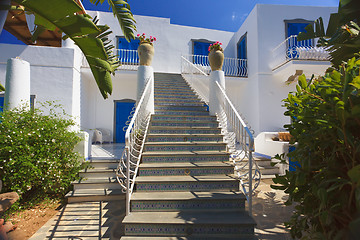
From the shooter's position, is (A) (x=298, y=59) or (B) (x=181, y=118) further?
(A) (x=298, y=59)

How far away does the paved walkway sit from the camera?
2.92 meters

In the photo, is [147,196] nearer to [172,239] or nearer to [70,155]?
[172,239]

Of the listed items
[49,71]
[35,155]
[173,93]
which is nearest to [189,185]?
[35,155]

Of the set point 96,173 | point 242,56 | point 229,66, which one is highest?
point 242,56

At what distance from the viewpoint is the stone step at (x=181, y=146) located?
4.26 meters

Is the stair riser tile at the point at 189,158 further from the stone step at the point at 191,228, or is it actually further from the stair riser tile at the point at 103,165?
the stair riser tile at the point at 103,165

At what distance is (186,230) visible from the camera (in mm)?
2738

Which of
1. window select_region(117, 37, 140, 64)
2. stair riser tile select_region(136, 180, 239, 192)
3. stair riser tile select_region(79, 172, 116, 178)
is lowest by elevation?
stair riser tile select_region(79, 172, 116, 178)

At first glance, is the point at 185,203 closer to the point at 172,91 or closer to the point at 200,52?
the point at 172,91

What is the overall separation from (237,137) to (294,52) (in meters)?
7.08

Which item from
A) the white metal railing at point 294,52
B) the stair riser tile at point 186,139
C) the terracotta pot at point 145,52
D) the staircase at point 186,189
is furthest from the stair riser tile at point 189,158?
the white metal railing at point 294,52

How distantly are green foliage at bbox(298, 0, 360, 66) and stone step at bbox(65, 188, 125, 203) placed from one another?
183 inches

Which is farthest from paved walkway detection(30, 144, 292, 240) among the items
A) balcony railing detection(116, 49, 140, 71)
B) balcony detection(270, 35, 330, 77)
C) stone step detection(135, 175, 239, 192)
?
balcony railing detection(116, 49, 140, 71)

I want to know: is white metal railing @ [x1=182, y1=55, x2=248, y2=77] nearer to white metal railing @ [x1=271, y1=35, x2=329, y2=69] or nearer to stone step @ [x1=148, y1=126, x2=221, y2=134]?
white metal railing @ [x1=271, y1=35, x2=329, y2=69]
